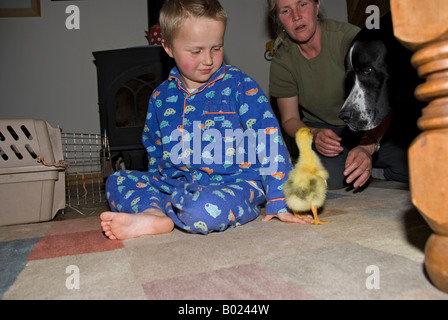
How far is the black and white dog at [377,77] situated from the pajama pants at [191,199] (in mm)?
535

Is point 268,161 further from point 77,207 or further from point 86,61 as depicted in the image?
point 86,61

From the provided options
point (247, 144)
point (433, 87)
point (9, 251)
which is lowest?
→ point (9, 251)

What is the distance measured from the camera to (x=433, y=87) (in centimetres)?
47

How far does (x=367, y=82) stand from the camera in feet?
4.27

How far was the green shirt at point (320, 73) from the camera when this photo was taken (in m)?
1.59

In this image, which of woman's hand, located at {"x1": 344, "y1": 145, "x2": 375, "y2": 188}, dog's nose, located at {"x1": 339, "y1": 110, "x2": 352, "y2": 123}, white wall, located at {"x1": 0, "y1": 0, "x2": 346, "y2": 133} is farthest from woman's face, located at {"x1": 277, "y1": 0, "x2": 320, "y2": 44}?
white wall, located at {"x1": 0, "y1": 0, "x2": 346, "y2": 133}

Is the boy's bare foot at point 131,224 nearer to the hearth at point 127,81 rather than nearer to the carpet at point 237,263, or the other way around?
the carpet at point 237,263

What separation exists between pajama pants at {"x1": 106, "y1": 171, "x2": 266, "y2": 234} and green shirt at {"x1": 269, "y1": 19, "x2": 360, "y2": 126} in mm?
757

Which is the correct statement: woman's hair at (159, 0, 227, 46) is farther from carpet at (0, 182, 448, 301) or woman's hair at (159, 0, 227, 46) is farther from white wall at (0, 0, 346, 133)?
white wall at (0, 0, 346, 133)

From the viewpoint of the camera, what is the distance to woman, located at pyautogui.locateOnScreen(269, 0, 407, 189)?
150 cm

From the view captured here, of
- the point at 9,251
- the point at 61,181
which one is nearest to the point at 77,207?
the point at 61,181

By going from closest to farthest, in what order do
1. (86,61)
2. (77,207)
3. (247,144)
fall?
(247,144) < (77,207) < (86,61)

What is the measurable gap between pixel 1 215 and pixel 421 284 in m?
1.23

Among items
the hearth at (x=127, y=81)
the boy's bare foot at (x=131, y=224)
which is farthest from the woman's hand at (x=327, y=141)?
the hearth at (x=127, y=81)
